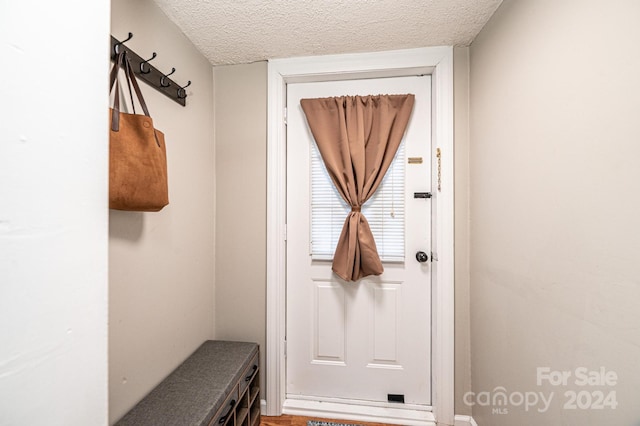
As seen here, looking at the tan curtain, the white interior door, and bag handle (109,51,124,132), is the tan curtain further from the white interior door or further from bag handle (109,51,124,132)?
bag handle (109,51,124,132)

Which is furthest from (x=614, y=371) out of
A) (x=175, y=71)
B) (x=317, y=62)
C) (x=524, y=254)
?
(x=175, y=71)

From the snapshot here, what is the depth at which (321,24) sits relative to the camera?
1.42 m

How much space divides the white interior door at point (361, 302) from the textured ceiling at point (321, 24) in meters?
0.25

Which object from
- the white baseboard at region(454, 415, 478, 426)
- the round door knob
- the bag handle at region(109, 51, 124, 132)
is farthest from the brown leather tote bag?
the white baseboard at region(454, 415, 478, 426)

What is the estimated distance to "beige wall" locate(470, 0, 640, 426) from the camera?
0.73m

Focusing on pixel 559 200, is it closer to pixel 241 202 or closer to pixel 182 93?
pixel 241 202

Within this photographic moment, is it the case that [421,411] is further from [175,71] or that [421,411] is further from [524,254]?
[175,71]

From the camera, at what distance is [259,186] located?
5.86ft

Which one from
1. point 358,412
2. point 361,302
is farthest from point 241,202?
point 358,412

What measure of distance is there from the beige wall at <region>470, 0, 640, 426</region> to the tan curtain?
0.51m

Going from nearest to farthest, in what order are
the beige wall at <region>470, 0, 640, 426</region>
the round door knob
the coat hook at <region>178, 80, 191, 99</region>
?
the beige wall at <region>470, 0, 640, 426</region> < the coat hook at <region>178, 80, 191, 99</region> < the round door knob

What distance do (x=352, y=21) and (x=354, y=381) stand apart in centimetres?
218

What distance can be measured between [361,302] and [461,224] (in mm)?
811

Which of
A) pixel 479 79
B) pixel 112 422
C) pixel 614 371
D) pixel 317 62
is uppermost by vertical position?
pixel 317 62
